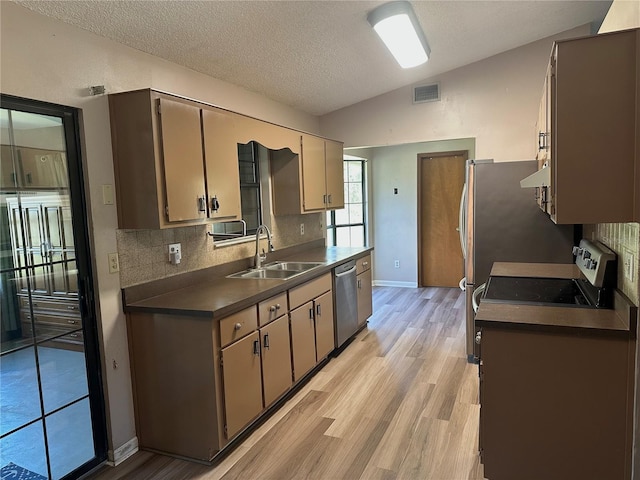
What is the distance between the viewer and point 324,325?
360cm

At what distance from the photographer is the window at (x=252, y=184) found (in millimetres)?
3676

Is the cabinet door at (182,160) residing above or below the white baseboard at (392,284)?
above

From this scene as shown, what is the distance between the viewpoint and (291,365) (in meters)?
3.06

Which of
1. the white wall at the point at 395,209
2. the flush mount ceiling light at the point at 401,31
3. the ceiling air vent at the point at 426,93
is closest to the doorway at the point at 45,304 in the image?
the flush mount ceiling light at the point at 401,31

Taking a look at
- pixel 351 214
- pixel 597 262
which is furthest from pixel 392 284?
pixel 597 262

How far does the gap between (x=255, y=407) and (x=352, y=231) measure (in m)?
4.10

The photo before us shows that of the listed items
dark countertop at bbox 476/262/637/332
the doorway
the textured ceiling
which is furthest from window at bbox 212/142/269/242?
dark countertop at bbox 476/262/637/332

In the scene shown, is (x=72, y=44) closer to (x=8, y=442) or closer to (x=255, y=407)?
(x=8, y=442)

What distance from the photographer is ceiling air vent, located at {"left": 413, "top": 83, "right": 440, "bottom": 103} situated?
175 inches

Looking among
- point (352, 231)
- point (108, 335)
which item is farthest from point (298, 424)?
point (352, 231)

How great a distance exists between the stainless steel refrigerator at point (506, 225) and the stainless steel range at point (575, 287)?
60cm

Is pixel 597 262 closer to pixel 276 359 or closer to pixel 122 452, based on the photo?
pixel 276 359

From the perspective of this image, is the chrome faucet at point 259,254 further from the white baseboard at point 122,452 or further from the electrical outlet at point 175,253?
the white baseboard at point 122,452

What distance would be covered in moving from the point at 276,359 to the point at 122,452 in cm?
101
